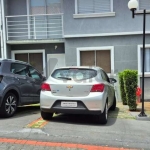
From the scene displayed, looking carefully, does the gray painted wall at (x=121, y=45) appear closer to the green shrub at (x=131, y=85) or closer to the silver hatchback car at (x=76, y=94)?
the green shrub at (x=131, y=85)

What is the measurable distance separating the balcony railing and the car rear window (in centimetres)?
612

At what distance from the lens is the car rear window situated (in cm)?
674

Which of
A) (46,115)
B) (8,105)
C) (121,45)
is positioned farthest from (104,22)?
(8,105)

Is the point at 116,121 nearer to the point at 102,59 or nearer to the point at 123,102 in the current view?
the point at 123,102

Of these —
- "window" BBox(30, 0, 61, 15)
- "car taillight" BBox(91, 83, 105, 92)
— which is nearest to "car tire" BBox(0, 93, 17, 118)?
"car taillight" BBox(91, 83, 105, 92)

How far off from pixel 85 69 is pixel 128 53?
17.5 ft

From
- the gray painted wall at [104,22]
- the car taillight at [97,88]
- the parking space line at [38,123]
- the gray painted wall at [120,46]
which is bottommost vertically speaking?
the parking space line at [38,123]

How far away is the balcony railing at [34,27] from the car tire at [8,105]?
5848 millimetres

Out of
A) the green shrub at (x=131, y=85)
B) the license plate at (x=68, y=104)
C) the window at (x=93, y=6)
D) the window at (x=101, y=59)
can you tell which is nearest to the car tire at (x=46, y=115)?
the license plate at (x=68, y=104)

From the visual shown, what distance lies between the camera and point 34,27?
42.5ft

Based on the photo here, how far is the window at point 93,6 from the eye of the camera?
11648 mm

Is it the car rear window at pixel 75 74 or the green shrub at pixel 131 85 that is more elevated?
the car rear window at pixel 75 74

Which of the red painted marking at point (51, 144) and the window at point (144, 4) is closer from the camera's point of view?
the red painted marking at point (51, 144)

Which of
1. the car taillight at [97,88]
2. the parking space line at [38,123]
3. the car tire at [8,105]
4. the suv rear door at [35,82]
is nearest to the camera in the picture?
the parking space line at [38,123]
